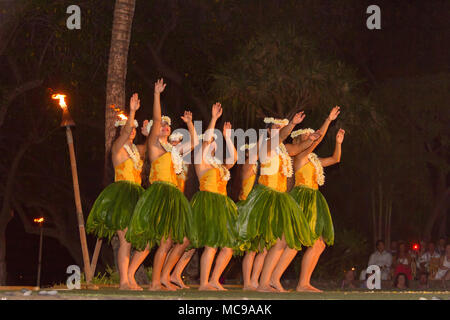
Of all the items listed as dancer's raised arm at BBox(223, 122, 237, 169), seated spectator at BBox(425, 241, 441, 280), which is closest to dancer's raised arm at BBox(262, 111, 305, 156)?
dancer's raised arm at BBox(223, 122, 237, 169)

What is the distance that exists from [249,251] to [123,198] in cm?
153

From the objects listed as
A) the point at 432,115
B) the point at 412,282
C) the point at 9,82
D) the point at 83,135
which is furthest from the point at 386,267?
the point at 9,82

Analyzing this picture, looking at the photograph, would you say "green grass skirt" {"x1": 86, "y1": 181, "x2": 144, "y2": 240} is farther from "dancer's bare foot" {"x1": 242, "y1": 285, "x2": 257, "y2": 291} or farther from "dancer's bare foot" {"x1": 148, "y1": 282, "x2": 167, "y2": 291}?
"dancer's bare foot" {"x1": 242, "y1": 285, "x2": 257, "y2": 291}

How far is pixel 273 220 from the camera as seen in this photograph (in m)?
10.1

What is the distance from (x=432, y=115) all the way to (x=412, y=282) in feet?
19.9

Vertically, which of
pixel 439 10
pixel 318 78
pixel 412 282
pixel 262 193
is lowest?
pixel 412 282

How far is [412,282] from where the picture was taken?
50.4 ft

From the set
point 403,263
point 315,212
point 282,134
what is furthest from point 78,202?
point 403,263

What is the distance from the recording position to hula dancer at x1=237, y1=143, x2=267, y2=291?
1061 centimetres

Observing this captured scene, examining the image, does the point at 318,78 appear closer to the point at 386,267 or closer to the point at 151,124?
the point at 386,267

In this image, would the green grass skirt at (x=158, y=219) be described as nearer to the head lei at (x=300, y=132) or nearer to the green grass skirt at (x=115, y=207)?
the green grass skirt at (x=115, y=207)

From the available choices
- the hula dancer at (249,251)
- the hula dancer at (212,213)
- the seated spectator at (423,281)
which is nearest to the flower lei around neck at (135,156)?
the hula dancer at (212,213)
